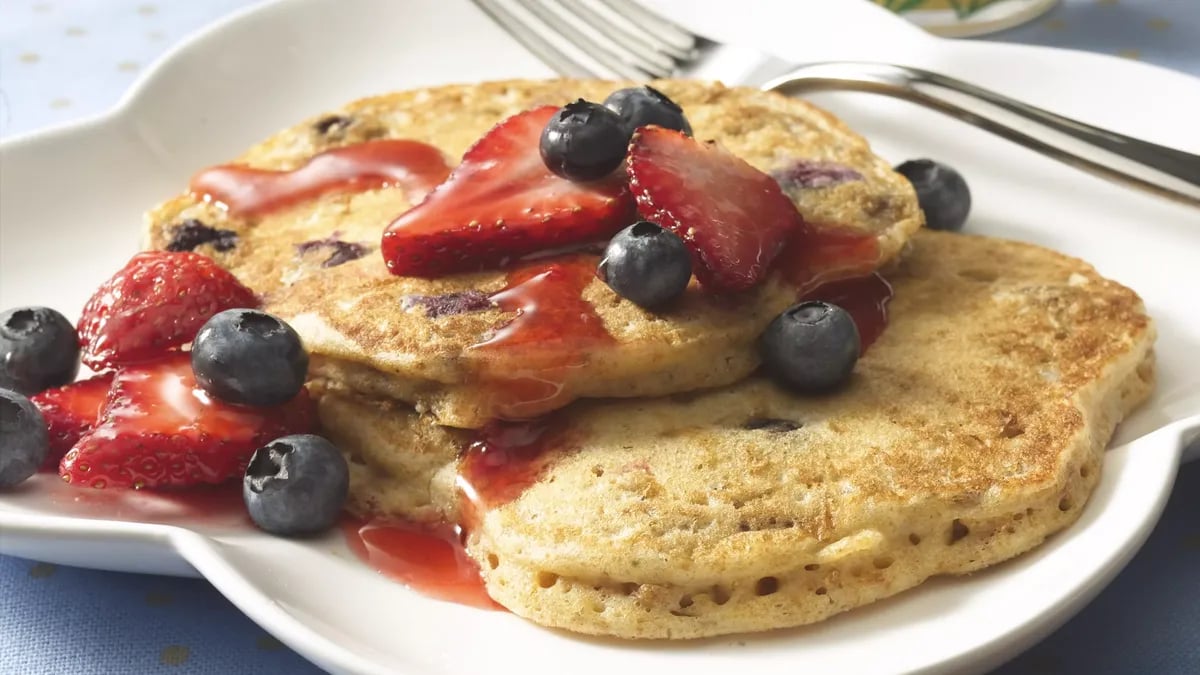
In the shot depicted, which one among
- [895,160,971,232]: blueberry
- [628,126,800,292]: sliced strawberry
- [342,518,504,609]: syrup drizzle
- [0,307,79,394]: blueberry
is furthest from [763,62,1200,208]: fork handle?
[0,307,79,394]: blueberry

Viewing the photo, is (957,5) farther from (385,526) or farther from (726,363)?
(385,526)

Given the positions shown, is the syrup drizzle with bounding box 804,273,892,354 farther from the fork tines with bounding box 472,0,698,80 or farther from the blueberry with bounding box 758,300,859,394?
the fork tines with bounding box 472,0,698,80

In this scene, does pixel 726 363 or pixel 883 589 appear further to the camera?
pixel 726 363

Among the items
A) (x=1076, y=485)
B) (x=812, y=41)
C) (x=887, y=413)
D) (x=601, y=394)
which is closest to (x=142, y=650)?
(x=601, y=394)

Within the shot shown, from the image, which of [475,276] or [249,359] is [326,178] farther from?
[249,359]

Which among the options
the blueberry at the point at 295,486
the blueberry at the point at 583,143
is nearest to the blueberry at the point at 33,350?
the blueberry at the point at 295,486

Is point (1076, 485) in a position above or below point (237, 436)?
above
